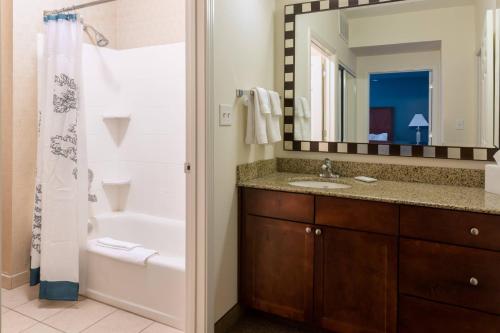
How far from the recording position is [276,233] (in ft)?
6.90

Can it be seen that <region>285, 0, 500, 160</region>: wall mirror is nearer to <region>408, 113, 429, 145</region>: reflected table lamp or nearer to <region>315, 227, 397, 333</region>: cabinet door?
<region>408, 113, 429, 145</region>: reflected table lamp

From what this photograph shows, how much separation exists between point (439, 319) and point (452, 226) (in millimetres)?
429

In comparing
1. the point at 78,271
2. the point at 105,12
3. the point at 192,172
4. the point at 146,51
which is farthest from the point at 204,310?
the point at 105,12

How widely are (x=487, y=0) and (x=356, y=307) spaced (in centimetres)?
173

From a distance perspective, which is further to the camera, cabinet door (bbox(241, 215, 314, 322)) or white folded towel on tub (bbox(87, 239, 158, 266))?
white folded towel on tub (bbox(87, 239, 158, 266))

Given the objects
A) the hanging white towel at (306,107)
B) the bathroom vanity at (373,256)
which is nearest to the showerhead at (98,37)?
the hanging white towel at (306,107)

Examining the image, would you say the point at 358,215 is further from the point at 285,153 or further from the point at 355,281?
the point at 285,153

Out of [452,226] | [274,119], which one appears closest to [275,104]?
[274,119]

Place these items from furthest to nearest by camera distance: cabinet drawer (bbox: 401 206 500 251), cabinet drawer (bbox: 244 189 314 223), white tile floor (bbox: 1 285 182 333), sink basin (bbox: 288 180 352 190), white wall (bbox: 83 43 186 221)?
white wall (bbox: 83 43 186 221) → sink basin (bbox: 288 180 352 190) → white tile floor (bbox: 1 285 182 333) → cabinet drawer (bbox: 244 189 314 223) → cabinet drawer (bbox: 401 206 500 251)

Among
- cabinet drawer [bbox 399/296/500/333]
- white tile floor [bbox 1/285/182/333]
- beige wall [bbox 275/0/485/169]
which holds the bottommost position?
white tile floor [bbox 1/285/182/333]

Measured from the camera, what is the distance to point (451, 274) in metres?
1.67

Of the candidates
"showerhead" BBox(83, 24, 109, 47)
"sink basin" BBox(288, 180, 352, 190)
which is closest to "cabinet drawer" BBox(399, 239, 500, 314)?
"sink basin" BBox(288, 180, 352, 190)

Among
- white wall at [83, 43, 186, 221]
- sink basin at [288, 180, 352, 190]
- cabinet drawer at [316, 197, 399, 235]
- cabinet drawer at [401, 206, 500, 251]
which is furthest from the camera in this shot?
white wall at [83, 43, 186, 221]

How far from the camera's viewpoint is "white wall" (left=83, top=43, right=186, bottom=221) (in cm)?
300
